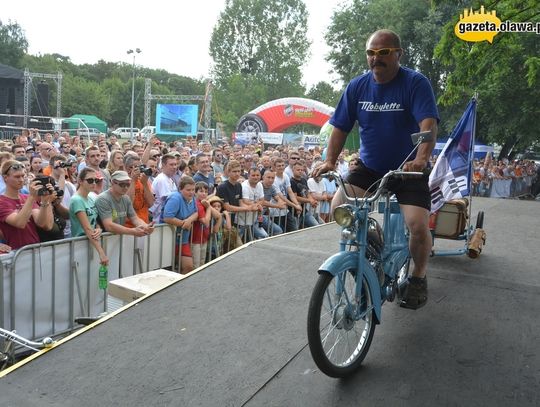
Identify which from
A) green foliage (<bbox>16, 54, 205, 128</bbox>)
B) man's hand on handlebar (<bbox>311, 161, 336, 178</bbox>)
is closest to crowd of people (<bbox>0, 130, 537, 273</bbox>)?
man's hand on handlebar (<bbox>311, 161, 336, 178</bbox>)

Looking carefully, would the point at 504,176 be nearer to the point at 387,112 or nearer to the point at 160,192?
the point at 160,192

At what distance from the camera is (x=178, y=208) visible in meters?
6.45

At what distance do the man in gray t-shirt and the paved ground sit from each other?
1272 millimetres

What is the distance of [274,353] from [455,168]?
134 inches

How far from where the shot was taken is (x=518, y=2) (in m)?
11.2

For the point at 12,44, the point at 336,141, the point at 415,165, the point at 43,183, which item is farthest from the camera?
the point at 12,44

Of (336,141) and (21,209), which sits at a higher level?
(336,141)

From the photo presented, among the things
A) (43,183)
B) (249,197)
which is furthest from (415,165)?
(249,197)

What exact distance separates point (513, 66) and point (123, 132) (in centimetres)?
4838

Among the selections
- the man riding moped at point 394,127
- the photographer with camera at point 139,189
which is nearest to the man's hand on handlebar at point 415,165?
the man riding moped at point 394,127

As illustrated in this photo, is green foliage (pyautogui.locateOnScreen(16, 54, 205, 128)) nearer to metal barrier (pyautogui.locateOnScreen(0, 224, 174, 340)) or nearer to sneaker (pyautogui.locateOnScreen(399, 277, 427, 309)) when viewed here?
metal barrier (pyautogui.locateOnScreen(0, 224, 174, 340))

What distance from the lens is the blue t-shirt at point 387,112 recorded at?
3.53 m

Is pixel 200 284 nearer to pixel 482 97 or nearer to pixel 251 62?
pixel 482 97

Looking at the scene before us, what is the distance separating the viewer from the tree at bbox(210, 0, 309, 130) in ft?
206
